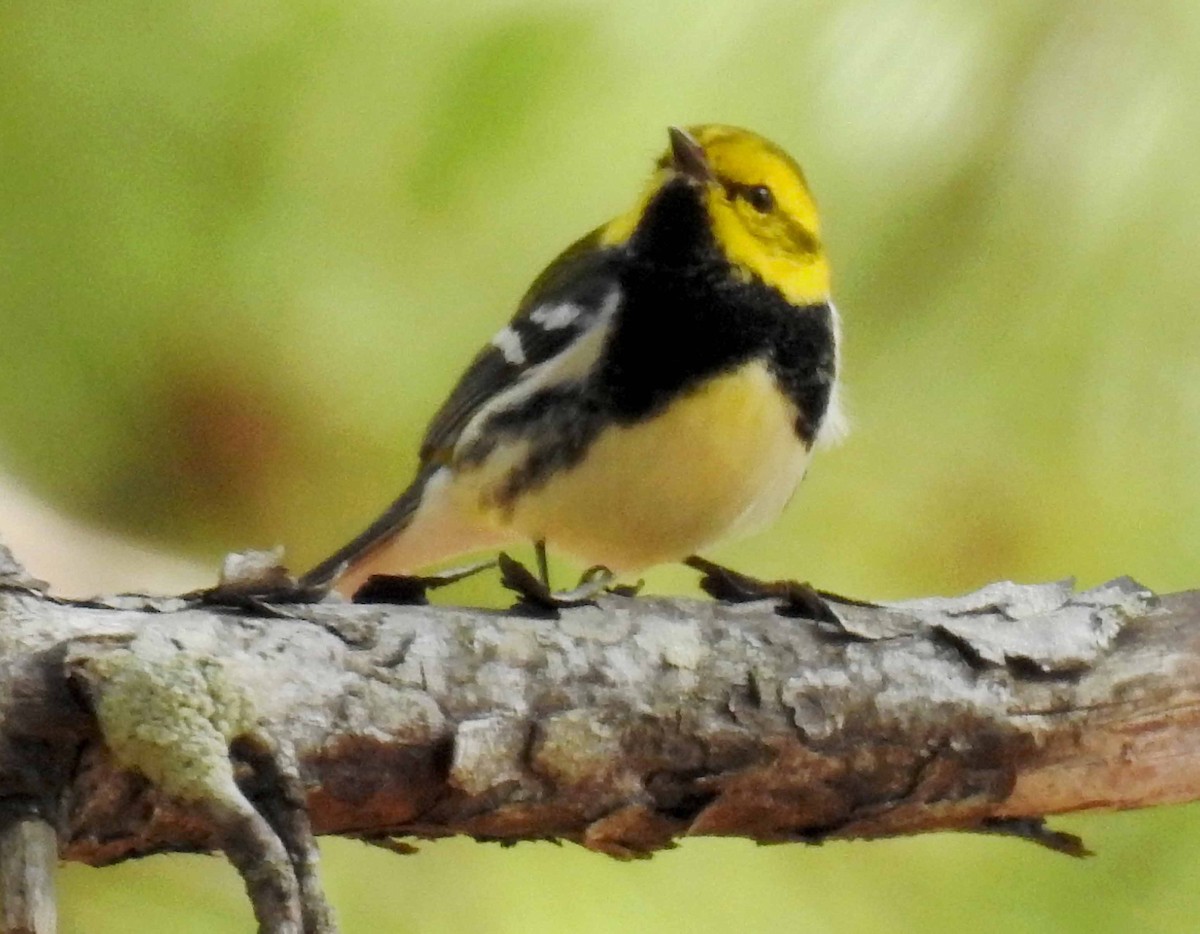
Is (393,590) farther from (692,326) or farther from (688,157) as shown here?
(688,157)

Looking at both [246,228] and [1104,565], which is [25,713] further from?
[1104,565]

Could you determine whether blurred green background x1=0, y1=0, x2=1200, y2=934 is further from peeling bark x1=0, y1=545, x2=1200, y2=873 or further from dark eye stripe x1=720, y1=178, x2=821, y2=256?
peeling bark x1=0, y1=545, x2=1200, y2=873

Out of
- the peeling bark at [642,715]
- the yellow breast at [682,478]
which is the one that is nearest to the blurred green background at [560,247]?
the yellow breast at [682,478]

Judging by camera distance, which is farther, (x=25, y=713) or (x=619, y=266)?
(x=619, y=266)

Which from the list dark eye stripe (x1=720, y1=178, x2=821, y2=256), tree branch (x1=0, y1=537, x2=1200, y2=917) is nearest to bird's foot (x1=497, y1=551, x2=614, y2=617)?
tree branch (x1=0, y1=537, x2=1200, y2=917)

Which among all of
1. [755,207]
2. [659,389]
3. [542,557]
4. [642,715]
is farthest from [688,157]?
[642,715]

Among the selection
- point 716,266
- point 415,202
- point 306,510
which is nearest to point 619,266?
point 716,266

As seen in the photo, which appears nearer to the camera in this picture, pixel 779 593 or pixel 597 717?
pixel 597 717
